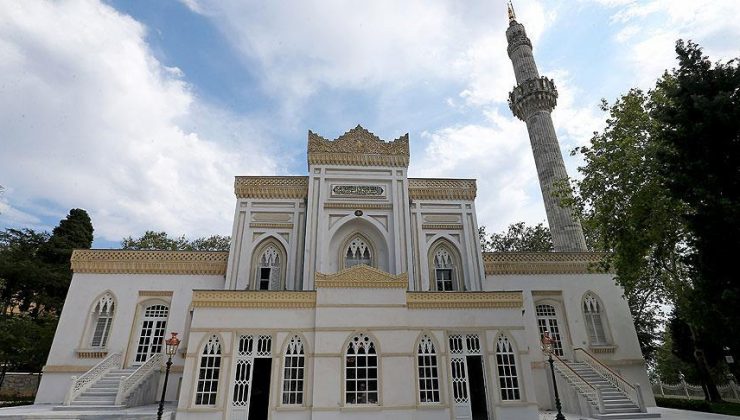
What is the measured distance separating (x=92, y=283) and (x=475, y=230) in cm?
1650

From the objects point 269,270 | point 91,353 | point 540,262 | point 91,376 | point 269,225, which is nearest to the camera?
point 91,376

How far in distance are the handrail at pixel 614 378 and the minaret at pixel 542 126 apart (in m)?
5.55

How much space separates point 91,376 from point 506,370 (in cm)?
1405

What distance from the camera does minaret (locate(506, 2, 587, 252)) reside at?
2058cm

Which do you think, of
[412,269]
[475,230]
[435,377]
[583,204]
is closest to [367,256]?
[412,269]

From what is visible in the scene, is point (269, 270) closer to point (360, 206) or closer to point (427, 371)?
point (360, 206)

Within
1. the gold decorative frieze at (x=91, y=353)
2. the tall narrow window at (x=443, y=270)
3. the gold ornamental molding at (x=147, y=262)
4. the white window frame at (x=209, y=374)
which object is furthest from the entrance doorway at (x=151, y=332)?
the tall narrow window at (x=443, y=270)

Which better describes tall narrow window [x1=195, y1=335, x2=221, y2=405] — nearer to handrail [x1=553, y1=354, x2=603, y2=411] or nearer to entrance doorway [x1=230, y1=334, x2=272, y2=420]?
entrance doorway [x1=230, y1=334, x2=272, y2=420]

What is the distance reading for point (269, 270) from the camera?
1691 centimetres

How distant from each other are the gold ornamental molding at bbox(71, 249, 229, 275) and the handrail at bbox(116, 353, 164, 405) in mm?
3560

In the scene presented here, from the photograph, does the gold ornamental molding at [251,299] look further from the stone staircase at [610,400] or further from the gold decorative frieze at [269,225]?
the stone staircase at [610,400]

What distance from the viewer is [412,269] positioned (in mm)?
16125

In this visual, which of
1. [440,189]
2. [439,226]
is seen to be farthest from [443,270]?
[440,189]

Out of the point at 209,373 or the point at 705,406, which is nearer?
the point at 209,373
